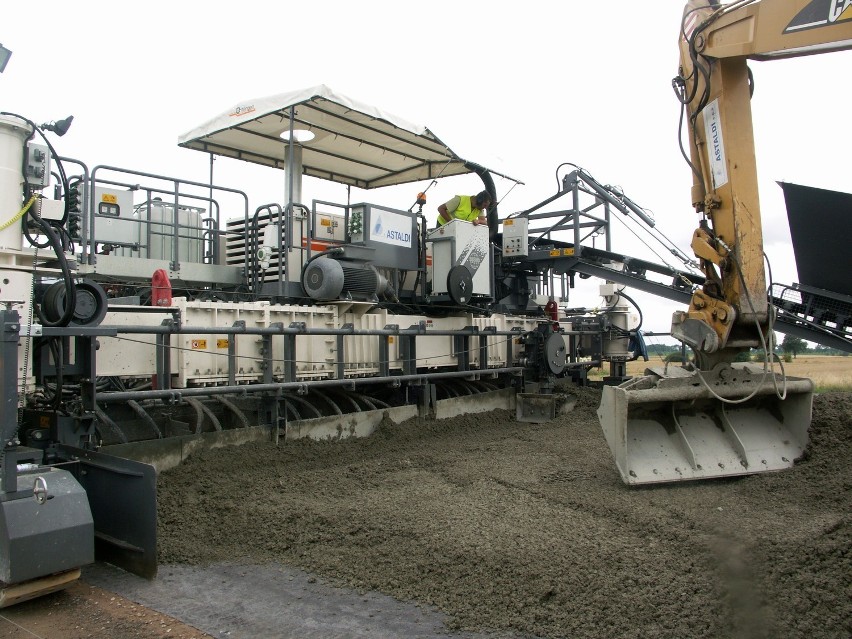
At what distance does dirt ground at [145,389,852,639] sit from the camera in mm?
3256

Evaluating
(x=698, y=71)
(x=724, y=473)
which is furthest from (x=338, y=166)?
(x=724, y=473)

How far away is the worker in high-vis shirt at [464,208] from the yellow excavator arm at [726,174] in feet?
13.5

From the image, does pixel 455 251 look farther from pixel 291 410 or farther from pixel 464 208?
pixel 291 410

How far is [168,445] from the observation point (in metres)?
5.73

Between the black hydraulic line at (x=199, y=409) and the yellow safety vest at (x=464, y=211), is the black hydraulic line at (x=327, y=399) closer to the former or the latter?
the black hydraulic line at (x=199, y=409)

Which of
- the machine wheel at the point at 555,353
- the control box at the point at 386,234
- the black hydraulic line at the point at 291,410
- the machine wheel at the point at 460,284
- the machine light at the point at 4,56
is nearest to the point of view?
the machine light at the point at 4,56

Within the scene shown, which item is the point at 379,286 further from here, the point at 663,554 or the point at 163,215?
the point at 663,554

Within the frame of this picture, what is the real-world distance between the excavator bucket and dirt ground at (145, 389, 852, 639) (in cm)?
17

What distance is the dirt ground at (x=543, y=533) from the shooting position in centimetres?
326

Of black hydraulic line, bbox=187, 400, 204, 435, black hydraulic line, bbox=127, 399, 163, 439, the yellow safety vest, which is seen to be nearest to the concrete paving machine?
black hydraulic line, bbox=187, 400, 204, 435

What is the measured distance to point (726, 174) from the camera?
6043 millimetres

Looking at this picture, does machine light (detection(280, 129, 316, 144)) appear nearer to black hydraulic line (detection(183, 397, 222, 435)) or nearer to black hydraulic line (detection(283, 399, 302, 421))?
black hydraulic line (detection(283, 399, 302, 421))

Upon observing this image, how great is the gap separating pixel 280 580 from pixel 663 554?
2219 millimetres

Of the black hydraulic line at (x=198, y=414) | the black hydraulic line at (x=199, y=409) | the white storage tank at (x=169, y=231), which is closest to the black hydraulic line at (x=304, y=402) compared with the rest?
the black hydraulic line at (x=199, y=409)
